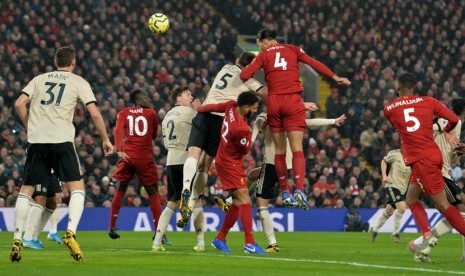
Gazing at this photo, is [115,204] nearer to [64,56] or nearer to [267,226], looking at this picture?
[267,226]

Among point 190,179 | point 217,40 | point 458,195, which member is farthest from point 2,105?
point 458,195

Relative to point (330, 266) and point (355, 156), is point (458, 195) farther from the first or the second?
point (355, 156)

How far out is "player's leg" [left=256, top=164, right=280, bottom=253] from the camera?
51.5 feet

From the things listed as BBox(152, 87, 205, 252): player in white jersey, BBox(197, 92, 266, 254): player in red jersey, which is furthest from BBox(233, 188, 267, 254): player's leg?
BBox(152, 87, 205, 252): player in white jersey

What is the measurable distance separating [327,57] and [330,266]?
2284 centimetres

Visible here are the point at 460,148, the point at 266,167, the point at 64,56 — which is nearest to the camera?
the point at 64,56

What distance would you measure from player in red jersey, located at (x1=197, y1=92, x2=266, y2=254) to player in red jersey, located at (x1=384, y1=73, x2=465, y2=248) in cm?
214

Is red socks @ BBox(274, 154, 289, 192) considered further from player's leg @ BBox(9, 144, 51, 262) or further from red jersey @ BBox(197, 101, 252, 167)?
player's leg @ BBox(9, 144, 51, 262)

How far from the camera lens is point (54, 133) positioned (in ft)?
41.9

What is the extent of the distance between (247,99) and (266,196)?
8.14ft

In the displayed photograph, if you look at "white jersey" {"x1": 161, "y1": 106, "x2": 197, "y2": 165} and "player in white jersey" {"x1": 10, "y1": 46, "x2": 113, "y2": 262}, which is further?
"white jersey" {"x1": 161, "y1": 106, "x2": 197, "y2": 165}

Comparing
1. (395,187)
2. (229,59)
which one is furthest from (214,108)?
(229,59)

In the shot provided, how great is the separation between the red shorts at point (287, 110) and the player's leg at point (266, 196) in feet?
4.25

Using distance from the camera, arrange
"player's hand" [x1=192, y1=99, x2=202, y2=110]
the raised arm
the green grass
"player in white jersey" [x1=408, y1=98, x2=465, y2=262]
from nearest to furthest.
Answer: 1. the green grass
2. "player in white jersey" [x1=408, y1=98, x2=465, y2=262]
3. the raised arm
4. "player's hand" [x1=192, y1=99, x2=202, y2=110]
